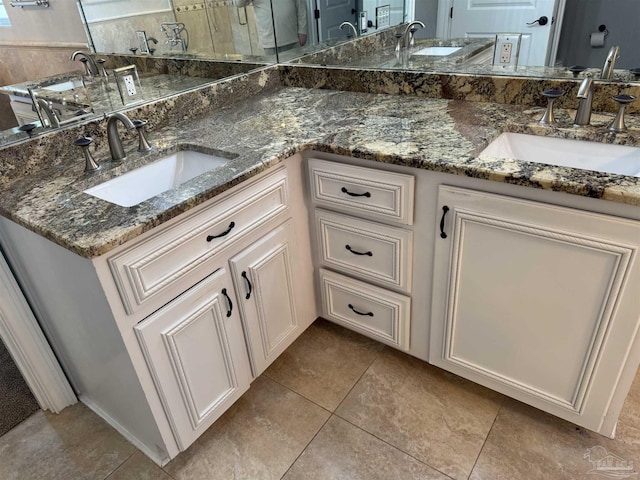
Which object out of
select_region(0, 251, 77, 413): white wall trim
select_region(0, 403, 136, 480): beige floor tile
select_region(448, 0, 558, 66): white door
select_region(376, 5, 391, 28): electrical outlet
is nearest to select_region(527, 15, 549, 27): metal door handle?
select_region(448, 0, 558, 66): white door

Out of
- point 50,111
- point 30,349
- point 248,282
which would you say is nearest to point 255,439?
point 248,282

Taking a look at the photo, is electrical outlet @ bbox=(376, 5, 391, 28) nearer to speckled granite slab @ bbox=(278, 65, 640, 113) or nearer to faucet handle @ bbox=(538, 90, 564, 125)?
speckled granite slab @ bbox=(278, 65, 640, 113)

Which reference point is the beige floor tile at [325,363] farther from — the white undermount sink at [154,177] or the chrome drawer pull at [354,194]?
the white undermount sink at [154,177]

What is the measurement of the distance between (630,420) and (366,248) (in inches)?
41.0

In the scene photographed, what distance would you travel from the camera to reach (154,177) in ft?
4.92

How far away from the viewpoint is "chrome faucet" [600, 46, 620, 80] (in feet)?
4.41

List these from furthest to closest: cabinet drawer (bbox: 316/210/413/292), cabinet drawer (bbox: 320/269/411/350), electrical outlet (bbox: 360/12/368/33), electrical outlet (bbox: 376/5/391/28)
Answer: electrical outlet (bbox: 360/12/368/33)
electrical outlet (bbox: 376/5/391/28)
cabinet drawer (bbox: 320/269/411/350)
cabinet drawer (bbox: 316/210/413/292)

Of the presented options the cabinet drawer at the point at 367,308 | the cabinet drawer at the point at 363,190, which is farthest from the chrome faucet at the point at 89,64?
the cabinet drawer at the point at 367,308

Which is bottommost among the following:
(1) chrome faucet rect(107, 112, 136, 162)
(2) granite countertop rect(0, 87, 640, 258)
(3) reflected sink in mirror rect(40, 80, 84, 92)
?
(2) granite countertop rect(0, 87, 640, 258)

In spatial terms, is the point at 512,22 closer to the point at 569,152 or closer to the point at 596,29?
the point at 596,29

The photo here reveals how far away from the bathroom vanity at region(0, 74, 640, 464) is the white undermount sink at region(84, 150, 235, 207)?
0.04m

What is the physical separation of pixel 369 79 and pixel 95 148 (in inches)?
43.5

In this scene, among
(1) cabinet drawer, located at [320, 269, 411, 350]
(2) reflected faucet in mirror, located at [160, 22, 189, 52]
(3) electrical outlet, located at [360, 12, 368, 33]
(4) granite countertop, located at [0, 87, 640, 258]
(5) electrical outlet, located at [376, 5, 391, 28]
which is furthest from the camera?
(3) electrical outlet, located at [360, 12, 368, 33]

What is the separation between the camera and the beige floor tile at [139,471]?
1.43 metres
